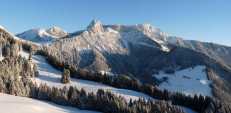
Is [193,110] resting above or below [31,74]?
below

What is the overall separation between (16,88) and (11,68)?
95.3 ft

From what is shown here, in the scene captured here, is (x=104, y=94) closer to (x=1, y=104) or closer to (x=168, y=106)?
(x=168, y=106)

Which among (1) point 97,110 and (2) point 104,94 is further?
(2) point 104,94

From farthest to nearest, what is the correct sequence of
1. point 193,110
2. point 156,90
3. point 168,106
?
1. point 156,90
2. point 193,110
3. point 168,106

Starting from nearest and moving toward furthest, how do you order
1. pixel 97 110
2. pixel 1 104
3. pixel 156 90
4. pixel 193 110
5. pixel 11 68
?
pixel 1 104
pixel 97 110
pixel 11 68
pixel 193 110
pixel 156 90

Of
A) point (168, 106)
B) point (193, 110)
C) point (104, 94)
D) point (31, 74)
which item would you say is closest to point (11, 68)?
point (31, 74)

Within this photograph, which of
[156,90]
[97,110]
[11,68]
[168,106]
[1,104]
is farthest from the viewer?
[156,90]

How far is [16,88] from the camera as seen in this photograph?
450ft

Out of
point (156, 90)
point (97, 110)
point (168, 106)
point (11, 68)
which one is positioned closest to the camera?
point (97, 110)

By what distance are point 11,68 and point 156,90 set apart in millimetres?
64375

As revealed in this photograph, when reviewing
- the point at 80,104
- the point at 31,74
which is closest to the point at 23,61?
the point at 31,74

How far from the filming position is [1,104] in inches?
4097

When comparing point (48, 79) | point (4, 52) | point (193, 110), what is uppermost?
point (4, 52)

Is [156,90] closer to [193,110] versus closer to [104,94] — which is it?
[193,110]
